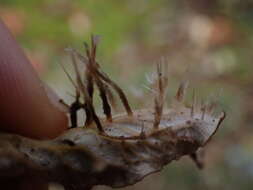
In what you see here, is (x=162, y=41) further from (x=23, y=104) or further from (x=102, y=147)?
(x=102, y=147)

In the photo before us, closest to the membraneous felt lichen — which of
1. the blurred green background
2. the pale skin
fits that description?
the pale skin

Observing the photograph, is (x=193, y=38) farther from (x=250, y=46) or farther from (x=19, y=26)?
(x=19, y=26)

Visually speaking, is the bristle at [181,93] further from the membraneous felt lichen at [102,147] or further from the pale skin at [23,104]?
the pale skin at [23,104]

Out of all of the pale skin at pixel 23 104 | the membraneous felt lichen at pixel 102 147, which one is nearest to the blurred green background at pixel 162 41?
the pale skin at pixel 23 104

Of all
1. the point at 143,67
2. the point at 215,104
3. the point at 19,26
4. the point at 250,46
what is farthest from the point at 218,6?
the point at 215,104

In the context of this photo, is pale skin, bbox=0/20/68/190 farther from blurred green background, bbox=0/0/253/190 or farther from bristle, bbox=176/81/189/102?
blurred green background, bbox=0/0/253/190

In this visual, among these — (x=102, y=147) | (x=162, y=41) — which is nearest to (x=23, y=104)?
(x=102, y=147)
